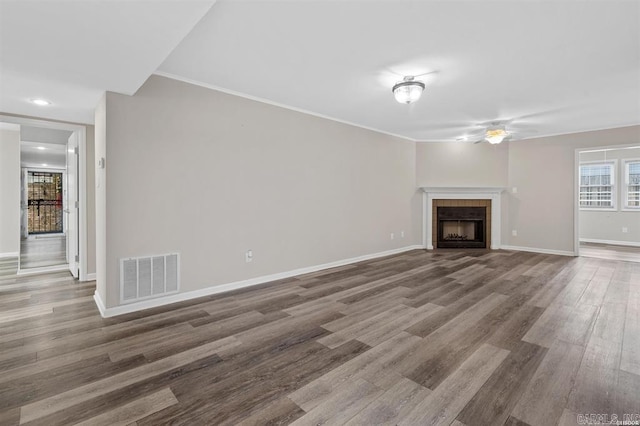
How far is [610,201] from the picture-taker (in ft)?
25.0

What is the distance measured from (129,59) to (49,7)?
635mm

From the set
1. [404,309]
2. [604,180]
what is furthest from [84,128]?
[604,180]

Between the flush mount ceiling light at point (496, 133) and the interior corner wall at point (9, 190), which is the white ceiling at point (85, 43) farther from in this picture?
the flush mount ceiling light at point (496, 133)

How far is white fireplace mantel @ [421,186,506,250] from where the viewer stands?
692cm

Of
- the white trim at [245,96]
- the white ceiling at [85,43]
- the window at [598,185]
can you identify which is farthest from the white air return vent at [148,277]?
the window at [598,185]

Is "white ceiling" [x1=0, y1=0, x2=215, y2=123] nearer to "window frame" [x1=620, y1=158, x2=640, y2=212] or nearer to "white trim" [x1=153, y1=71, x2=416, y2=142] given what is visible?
"white trim" [x1=153, y1=71, x2=416, y2=142]

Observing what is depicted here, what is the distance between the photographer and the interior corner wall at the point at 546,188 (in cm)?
604

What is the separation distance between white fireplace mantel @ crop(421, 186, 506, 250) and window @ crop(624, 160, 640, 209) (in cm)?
345

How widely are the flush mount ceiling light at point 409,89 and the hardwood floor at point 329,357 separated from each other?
7.70 feet

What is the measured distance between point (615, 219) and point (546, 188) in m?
2.94

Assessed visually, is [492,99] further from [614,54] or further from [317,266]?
[317,266]

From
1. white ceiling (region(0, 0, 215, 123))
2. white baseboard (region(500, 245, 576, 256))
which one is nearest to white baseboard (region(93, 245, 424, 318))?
white ceiling (region(0, 0, 215, 123))

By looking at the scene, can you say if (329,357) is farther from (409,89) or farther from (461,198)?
(461,198)

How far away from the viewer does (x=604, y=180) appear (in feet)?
25.3
